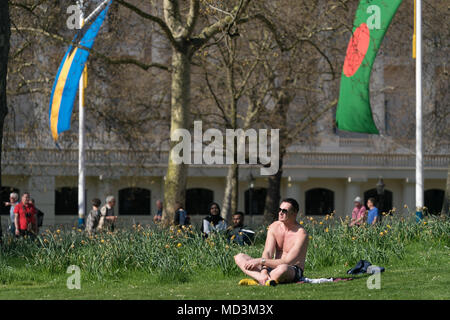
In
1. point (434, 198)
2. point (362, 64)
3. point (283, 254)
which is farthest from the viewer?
point (434, 198)

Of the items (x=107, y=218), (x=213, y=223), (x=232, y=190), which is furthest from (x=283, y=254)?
(x=232, y=190)

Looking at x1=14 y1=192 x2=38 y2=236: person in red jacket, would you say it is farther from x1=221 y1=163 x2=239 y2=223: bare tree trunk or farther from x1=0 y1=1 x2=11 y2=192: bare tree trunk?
x1=221 y1=163 x2=239 y2=223: bare tree trunk

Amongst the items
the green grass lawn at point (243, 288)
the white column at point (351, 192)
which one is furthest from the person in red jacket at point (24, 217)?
the white column at point (351, 192)

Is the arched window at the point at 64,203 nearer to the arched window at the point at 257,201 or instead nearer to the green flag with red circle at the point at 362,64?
the arched window at the point at 257,201

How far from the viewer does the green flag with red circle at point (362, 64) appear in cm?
2092

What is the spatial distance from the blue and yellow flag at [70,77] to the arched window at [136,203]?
81.2 ft

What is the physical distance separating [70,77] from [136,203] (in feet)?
83.3

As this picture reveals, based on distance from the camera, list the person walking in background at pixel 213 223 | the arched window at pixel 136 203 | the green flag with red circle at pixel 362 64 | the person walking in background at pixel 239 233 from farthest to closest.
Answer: the arched window at pixel 136 203 → the green flag with red circle at pixel 362 64 → the person walking in background at pixel 213 223 → the person walking in background at pixel 239 233

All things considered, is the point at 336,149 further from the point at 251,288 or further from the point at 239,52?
the point at 251,288

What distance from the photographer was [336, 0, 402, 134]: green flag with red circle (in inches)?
824

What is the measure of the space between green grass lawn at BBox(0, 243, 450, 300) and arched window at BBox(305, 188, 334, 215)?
109 ft

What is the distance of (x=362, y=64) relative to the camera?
21.2 m

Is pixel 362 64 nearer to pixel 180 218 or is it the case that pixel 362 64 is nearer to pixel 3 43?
pixel 180 218
